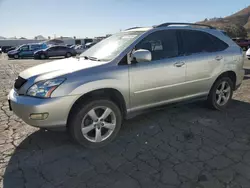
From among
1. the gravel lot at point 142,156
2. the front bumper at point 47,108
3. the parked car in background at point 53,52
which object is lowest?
the gravel lot at point 142,156

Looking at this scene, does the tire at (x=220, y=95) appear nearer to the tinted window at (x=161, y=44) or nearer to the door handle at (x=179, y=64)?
the door handle at (x=179, y=64)

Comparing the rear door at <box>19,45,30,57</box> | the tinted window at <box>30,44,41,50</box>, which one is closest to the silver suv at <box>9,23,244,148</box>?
the rear door at <box>19,45,30,57</box>

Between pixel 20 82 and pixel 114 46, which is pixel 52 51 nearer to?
pixel 114 46

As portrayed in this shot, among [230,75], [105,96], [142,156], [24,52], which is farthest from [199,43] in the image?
[24,52]

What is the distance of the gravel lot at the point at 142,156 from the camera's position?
2623 mm

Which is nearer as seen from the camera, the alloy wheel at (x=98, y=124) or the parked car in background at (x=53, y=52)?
the alloy wheel at (x=98, y=124)

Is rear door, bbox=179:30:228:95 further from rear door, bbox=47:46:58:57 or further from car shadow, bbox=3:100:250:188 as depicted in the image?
rear door, bbox=47:46:58:57

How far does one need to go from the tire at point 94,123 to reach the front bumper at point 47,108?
0.51ft

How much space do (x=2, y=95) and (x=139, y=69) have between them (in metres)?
4.71

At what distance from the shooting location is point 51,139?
366 cm

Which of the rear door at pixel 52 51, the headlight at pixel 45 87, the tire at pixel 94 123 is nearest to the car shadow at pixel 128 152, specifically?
the tire at pixel 94 123

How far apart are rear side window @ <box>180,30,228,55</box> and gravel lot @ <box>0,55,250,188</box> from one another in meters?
1.31

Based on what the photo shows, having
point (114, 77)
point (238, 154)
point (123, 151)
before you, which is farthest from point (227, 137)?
point (114, 77)

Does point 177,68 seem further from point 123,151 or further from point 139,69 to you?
point 123,151
